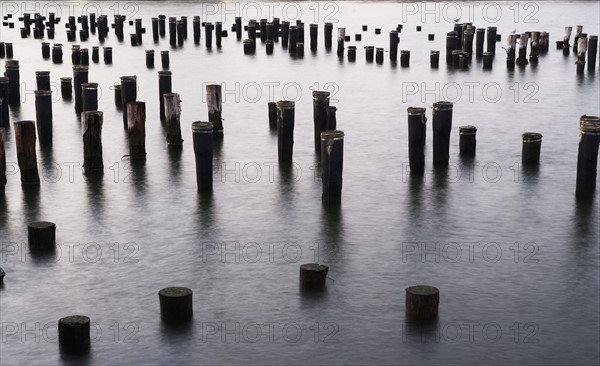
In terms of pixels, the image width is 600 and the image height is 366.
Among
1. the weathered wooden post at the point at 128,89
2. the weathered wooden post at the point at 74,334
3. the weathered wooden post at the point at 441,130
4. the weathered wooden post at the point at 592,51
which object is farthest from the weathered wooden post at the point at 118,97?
the weathered wooden post at the point at 74,334

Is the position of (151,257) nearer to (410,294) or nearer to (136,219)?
(136,219)

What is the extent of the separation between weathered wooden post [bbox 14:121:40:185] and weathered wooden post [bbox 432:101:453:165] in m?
6.92

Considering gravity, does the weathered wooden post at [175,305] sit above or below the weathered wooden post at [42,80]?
below

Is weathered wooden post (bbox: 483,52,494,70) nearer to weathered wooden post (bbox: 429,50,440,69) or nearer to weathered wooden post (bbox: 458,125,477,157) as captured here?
weathered wooden post (bbox: 429,50,440,69)

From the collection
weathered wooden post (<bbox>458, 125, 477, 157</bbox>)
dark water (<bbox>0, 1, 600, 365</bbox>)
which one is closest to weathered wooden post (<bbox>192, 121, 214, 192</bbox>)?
dark water (<bbox>0, 1, 600, 365</bbox>)

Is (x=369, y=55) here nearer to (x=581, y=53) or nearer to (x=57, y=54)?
(x=581, y=53)

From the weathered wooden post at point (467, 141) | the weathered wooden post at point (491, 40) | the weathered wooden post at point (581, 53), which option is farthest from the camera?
the weathered wooden post at point (491, 40)

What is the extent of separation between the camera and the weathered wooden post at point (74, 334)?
11047 millimetres

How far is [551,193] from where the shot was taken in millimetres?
17984

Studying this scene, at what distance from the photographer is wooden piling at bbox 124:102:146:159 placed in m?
20.2

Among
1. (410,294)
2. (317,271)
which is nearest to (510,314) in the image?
(410,294)

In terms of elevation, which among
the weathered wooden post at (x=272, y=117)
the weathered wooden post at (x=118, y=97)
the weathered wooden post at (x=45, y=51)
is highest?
the weathered wooden post at (x=45, y=51)

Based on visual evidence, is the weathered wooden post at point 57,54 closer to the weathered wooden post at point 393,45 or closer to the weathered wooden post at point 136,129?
the weathered wooden post at point 393,45

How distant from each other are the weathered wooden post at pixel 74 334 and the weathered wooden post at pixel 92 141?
823 cm
